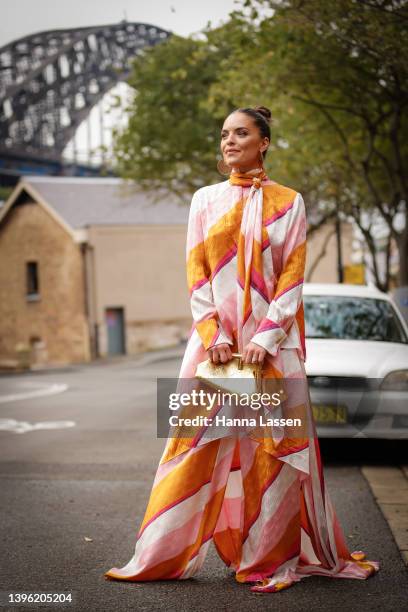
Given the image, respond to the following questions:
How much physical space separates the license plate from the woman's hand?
4.33m

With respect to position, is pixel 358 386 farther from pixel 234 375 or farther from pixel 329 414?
pixel 234 375

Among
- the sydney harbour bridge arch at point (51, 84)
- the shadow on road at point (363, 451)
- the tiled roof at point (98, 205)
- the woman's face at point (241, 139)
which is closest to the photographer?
the woman's face at point (241, 139)

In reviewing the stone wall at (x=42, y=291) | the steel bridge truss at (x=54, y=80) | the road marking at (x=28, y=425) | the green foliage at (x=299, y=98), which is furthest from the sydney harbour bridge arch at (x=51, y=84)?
the road marking at (x=28, y=425)

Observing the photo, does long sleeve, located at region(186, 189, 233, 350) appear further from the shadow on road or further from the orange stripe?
the shadow on road

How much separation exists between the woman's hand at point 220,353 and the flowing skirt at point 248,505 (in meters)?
0.13

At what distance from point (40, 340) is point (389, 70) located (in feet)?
118

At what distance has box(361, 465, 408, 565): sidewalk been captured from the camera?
17.2 feet

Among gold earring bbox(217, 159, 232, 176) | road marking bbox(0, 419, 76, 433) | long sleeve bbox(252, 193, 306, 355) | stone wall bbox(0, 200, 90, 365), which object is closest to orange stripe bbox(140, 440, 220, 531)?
long sleeve bbox(252, 193, 306, 355)

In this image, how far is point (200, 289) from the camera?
395 centimetres

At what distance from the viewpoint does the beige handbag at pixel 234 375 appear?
12.4ft

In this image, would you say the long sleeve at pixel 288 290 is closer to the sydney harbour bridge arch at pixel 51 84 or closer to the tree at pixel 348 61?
the tree at pixel 348 61

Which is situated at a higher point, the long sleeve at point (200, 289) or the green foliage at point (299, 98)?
the green foliage at point (299, 98)

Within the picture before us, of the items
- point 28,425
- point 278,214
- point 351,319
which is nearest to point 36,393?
point 28,425

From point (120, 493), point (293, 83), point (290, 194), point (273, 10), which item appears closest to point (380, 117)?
point (293, 83)
